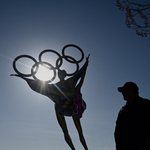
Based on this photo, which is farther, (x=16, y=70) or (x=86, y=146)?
(x=16, y=70)

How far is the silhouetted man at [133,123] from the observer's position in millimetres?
5477

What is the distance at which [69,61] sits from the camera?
39.2ft

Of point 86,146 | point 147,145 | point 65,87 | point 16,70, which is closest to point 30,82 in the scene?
point 16,70

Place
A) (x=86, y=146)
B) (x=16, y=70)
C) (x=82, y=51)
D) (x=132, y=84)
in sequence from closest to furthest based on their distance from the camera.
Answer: (x=132, y=84), (x=86, y=146), (x=16, y=70), (x=82, y=51)

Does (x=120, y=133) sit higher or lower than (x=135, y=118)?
lower

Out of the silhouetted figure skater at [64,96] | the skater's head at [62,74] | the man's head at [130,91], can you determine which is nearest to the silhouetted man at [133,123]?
the man's head at [130,91]

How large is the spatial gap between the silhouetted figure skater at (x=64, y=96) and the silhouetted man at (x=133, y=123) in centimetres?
489

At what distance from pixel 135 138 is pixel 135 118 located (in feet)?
1.55

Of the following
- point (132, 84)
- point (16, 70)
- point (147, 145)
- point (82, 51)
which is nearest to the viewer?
point (147, 145)

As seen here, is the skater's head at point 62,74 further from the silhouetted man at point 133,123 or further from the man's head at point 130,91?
the man's head at point 130,91

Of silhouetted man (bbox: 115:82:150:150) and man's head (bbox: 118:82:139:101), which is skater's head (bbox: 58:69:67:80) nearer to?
silhouetted man (bbox: 115:82:150:150)

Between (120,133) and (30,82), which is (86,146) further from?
(120,133)

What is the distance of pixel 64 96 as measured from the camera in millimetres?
11016

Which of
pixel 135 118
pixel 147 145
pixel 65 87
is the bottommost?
pixel 147 145
